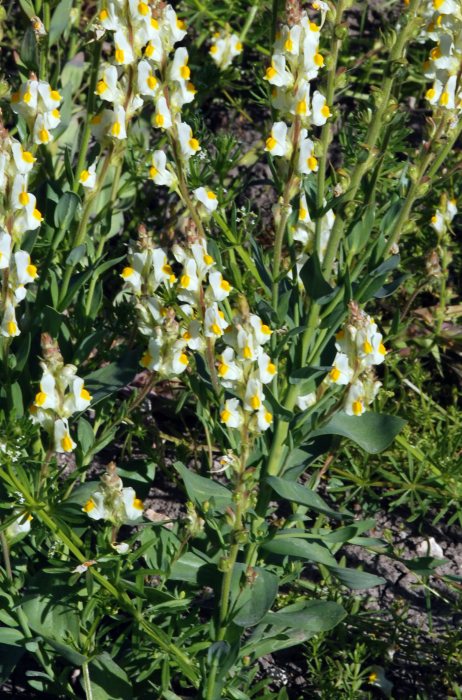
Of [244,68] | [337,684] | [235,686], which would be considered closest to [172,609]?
[235,686]

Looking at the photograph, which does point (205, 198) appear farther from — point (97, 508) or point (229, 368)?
point (97, 508)

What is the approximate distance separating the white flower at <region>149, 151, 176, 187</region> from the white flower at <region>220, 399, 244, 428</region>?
60 cm

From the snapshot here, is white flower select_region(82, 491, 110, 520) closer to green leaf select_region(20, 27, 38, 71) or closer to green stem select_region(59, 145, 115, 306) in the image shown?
green stem select_region(59, 145, 115, 306)

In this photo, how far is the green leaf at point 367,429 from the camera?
233 cm

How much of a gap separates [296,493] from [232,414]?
38cm

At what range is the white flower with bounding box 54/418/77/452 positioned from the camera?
2074 mm

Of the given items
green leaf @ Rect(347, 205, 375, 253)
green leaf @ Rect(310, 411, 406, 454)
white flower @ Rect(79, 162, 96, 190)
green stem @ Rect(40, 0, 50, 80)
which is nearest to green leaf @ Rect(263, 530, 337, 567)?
green leaf @ Rect(310, 411, 406, 454)

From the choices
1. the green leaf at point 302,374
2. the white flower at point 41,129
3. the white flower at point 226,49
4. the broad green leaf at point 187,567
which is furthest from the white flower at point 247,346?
the white flower at point 226,49

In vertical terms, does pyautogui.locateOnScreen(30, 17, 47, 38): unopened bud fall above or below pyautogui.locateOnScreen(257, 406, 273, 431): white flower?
above

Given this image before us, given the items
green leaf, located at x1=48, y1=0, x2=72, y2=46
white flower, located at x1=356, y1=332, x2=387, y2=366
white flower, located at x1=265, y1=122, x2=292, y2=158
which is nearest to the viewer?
white flower, located at x1=356, y1=332, x2=387, y2=366

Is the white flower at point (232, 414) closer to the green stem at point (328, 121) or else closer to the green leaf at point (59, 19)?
the green stem at point (328, 121)

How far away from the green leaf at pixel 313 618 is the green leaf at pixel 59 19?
5.74 feet

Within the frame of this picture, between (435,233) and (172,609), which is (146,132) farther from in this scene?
(172,609)

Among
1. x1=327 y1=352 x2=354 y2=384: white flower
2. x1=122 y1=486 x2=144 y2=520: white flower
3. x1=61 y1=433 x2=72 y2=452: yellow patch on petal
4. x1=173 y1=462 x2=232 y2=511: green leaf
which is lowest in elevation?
x1=173 y1=462 x2=232 y2=511: green leaf
